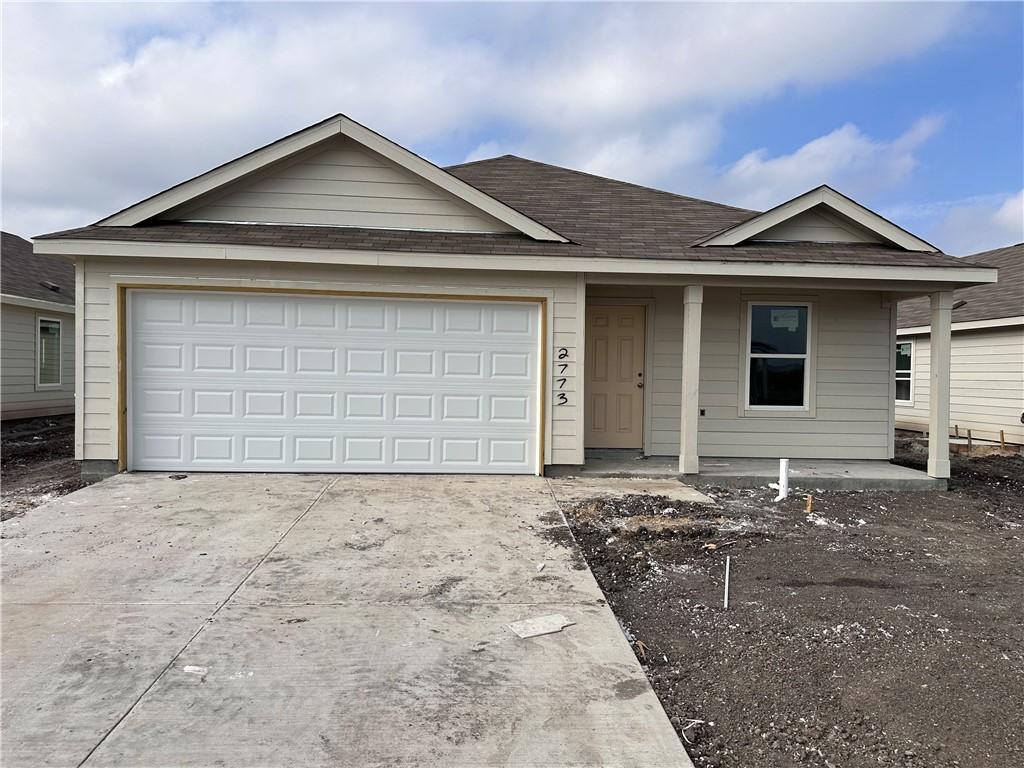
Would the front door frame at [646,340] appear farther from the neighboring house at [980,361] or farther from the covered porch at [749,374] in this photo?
the neighboring house at [980,361]

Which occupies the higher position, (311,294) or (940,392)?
(311,294)

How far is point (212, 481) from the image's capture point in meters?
7.21

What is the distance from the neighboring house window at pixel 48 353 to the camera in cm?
1386

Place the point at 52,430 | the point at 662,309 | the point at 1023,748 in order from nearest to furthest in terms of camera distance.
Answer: the point at 1023,748, the point at 662,309, the point at 52,430

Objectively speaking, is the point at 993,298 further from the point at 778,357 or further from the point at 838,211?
the point at 778,357

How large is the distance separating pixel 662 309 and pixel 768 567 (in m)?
4.81

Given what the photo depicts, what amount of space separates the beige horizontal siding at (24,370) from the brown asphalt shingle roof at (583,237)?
7703mm

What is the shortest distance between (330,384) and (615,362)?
4010mm

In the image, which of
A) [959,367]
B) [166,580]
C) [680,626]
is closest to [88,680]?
[166,580]

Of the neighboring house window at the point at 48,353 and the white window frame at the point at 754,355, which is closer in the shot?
the white window frame at the point at 754,355

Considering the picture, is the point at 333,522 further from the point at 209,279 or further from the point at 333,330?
the point at 209,279

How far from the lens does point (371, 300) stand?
7723mm

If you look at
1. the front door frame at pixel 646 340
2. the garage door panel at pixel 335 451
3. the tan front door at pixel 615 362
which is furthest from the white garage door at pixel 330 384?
the front door frame at pixel 646 340

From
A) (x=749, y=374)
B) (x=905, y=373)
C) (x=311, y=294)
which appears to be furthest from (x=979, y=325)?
(x=311, y=294)
